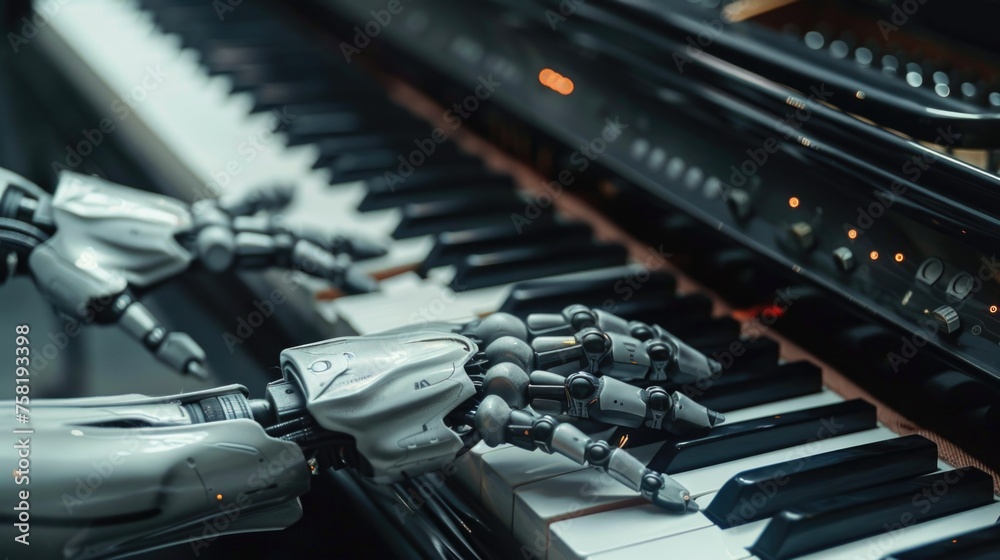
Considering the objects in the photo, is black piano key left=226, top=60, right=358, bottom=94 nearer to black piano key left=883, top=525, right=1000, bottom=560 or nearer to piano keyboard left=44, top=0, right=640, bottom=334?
piano keyboard left=44, top=0, right=640, bottom=334

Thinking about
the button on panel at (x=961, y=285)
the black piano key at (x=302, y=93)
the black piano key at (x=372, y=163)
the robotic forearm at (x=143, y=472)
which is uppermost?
the button on panel at (x=961, y=285)

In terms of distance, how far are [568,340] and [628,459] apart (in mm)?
187

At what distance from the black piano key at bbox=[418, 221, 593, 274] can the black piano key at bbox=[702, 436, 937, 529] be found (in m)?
0.74

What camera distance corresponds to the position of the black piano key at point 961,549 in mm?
1026

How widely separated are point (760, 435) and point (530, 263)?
2.01 feet

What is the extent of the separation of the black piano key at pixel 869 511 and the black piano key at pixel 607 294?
516mm

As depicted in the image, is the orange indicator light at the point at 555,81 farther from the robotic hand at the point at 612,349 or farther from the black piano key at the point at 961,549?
the black piano key at the point at 961,549

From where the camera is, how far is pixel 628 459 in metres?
1.08

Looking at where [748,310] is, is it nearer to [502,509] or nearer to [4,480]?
[502,509]

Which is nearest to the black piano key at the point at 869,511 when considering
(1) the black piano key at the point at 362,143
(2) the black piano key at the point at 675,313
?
(2) the black piano key at the point at 675,313

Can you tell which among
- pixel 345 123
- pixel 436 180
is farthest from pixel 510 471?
pixel 345 123

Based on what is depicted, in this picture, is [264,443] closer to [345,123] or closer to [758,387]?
[758,387]

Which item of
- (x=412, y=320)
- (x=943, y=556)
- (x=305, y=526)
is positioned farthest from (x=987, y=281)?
(x=305, y=526)

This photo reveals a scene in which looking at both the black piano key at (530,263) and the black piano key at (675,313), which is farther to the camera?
the black piano key at (530,263)
